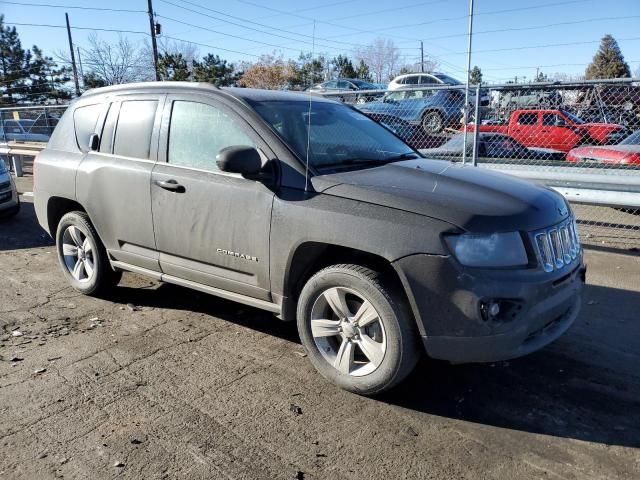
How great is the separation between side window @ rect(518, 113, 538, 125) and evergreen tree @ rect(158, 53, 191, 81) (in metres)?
37.3

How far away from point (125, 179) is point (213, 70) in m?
45.5

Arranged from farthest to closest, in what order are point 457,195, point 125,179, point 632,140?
point 632,140 → point 125,179 → point 457,195

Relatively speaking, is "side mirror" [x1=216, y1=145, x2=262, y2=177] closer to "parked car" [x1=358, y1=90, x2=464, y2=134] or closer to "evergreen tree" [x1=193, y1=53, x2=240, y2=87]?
"parked car" [x1=358, y1=90, x2=464, y2=134]

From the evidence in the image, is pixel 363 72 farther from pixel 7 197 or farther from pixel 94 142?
pixel 94 142

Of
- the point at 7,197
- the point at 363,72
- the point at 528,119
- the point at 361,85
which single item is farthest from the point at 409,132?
the point at 363,72

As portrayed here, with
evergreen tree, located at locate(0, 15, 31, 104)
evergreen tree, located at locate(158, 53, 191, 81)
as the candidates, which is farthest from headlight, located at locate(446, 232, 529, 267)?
evergreen tree, located at locate(0, 15, 31, 104)

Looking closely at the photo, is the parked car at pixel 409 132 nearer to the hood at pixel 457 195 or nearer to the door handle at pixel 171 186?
the hood at pixel 457 195

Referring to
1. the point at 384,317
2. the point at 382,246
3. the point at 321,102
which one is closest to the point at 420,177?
the point at 382,246

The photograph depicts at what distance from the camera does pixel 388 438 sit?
279 cm

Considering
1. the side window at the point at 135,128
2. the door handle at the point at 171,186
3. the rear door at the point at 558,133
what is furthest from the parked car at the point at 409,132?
the door handle at the point at 171,186

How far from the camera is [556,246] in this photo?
309 centimetres

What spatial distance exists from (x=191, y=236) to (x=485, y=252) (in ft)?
6.94

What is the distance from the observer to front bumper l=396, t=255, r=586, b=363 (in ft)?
8.96

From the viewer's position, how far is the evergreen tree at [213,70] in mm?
46062
